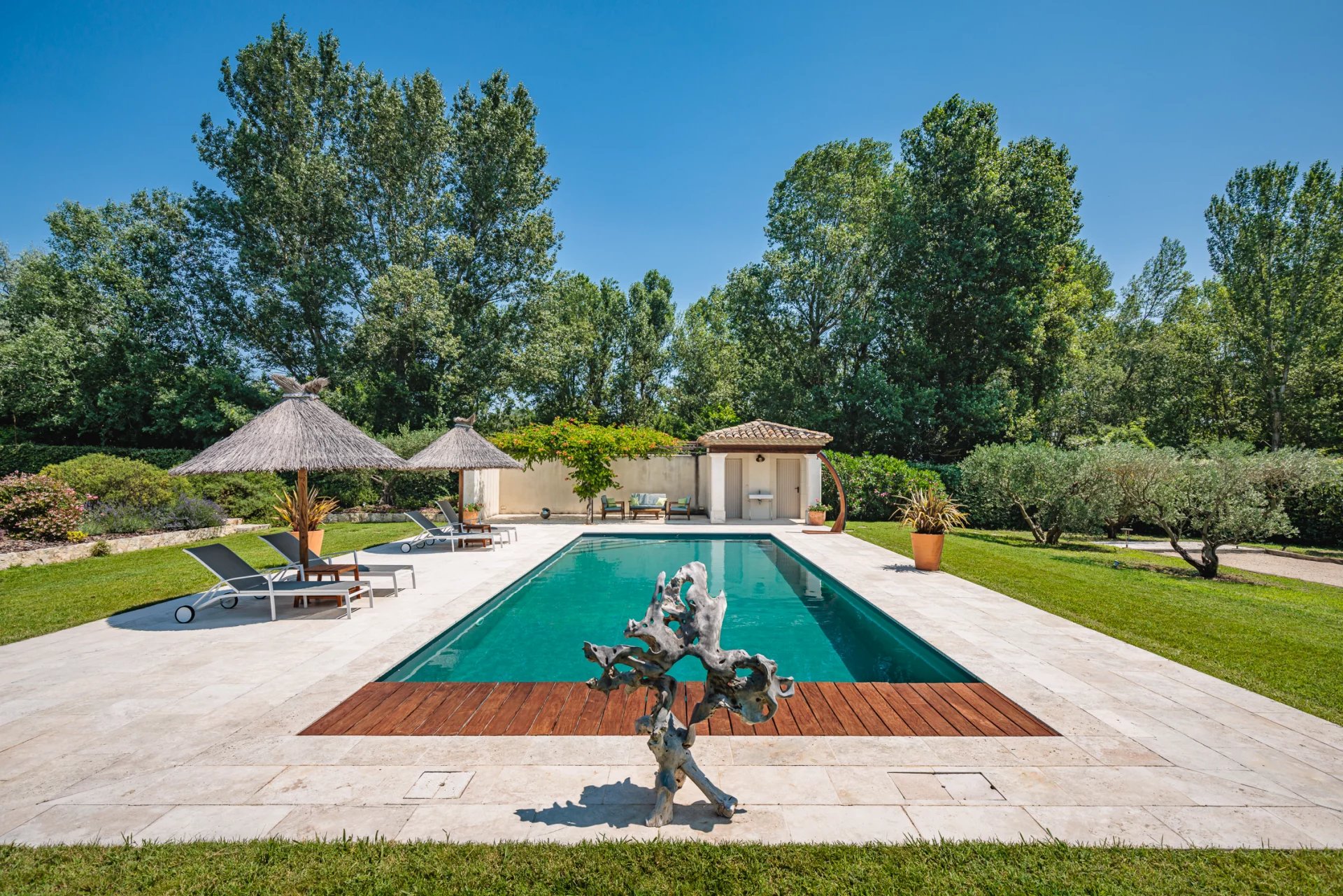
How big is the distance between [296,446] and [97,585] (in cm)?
388

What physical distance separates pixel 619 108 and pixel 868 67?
292 inches

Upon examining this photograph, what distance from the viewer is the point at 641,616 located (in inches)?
293

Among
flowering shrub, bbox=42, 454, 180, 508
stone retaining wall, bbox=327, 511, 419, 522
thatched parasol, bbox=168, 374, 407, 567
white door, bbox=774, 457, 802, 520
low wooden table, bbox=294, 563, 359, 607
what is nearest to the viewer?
thatched parasol, bbox=168, 374, 407, 567

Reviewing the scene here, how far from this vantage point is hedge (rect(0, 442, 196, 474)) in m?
17.6

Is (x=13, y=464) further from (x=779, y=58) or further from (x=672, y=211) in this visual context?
(x=779, y=58)

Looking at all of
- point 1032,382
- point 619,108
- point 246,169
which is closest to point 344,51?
point 246,169

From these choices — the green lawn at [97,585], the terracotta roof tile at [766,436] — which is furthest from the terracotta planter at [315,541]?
the terracotta roof tile at [766,436]

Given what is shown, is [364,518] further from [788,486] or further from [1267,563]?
[1267,563]

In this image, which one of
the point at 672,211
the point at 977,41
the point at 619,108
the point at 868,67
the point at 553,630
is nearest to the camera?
the point at 553,630

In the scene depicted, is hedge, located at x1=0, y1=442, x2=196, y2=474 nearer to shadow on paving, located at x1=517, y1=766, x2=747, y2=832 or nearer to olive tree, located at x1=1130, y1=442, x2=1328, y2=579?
shadow on paving, located at x1=517, y1=766, x2=747, y2=832

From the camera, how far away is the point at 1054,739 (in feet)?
11.3

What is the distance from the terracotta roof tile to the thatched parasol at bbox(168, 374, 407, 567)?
375 inches

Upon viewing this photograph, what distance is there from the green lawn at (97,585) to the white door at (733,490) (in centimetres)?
935

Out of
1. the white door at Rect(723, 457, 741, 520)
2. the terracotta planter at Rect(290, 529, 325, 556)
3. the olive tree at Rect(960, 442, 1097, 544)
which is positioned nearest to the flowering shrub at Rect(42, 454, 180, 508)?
the terracotta planter at Rect(290, 529, 325, 556)
